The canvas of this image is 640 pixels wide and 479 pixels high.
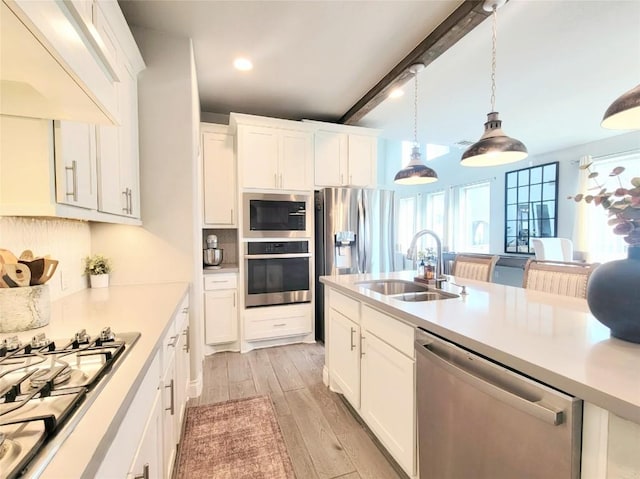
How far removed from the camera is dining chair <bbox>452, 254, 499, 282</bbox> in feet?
7.97

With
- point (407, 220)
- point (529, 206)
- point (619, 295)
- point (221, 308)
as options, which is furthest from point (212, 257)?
point (407, 220)

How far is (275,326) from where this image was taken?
333 cm

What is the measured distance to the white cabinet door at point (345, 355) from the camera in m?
1.93

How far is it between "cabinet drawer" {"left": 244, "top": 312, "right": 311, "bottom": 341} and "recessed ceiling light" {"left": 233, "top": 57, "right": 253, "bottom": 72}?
2432 millimetres

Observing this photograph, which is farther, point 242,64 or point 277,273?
point 277,273

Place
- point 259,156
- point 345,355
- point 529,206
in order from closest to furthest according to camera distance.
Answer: point 345,355 → point 259,156 → point 529,206

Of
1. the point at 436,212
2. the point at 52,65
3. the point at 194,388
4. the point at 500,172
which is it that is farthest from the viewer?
the point at 436,212

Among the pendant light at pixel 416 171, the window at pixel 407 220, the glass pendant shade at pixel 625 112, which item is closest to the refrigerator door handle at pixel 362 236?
the pendant light at pixel 416 171

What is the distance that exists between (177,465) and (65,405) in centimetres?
135

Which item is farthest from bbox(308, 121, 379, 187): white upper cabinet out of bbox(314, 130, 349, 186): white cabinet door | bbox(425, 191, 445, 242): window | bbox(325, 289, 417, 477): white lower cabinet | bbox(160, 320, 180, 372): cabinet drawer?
bbox(425, 191, 445, 242): window

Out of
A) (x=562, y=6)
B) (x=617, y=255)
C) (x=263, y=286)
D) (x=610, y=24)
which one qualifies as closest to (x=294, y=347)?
(x=263, y=286)

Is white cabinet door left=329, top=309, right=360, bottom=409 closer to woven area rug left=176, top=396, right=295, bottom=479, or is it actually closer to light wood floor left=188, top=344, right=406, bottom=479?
light wood floor left=188, top=344, right=406, bottom=479

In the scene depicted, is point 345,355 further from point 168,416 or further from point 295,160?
point 295,160

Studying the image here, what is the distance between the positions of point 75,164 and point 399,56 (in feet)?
8.16
